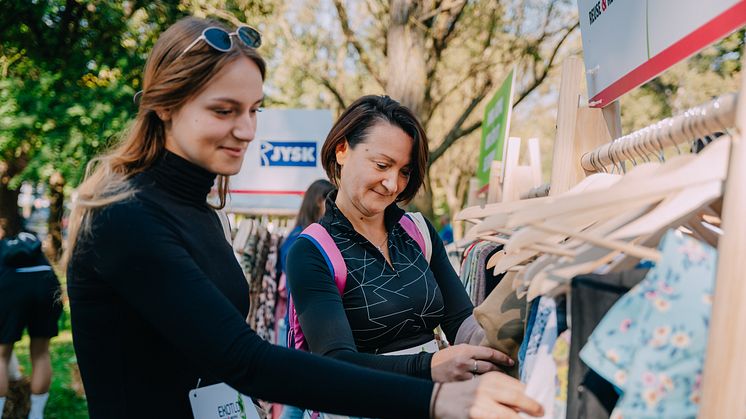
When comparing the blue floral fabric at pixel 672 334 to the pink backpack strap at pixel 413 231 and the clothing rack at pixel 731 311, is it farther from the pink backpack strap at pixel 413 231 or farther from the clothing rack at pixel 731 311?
the pink backpack strap at pixel 413 231

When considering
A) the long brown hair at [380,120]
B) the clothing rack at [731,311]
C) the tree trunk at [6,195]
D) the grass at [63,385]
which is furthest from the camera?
the tree trunk at [6,195]

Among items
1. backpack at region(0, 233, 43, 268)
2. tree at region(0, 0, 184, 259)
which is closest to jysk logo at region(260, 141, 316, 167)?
tree at region(0, 0, 184, 259)

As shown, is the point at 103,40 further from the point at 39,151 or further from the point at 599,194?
the point at 599,194

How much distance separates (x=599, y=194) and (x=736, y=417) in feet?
1.33

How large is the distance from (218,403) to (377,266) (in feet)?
2.51

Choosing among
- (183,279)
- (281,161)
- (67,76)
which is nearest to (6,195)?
(67,76)

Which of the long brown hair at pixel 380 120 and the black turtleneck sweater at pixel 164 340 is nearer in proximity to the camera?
the black turtleneck sweater at pixel 164 340

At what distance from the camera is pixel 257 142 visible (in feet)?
23.2

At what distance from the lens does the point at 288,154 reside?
703cm

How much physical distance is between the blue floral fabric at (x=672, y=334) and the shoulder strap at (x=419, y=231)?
138 cm

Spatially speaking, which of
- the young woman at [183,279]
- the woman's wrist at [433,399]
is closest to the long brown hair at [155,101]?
the young woman at [183,279]

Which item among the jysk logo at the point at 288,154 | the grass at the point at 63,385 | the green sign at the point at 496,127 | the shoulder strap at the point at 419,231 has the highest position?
the jysk logo at the point at 288,154

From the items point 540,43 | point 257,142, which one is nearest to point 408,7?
point 257,142

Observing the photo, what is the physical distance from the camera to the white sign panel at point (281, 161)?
276 inches
